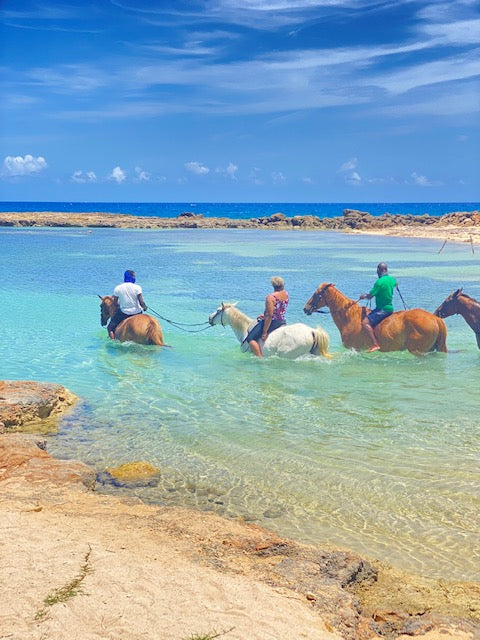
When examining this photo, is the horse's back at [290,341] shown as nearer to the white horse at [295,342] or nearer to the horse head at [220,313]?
the white horse at [295,342]

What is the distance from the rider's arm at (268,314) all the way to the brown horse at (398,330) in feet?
5.78

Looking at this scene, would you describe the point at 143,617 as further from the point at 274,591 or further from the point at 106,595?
the point at 274,591

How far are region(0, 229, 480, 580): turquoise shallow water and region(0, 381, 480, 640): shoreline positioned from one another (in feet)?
2.13

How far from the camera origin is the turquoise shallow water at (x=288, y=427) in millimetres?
6770

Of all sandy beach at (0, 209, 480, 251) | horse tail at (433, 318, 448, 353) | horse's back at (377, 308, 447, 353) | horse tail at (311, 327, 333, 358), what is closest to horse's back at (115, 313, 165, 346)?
horse tail at (311, 327, 333, 358)

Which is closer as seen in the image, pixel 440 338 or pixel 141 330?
pixel 440 338

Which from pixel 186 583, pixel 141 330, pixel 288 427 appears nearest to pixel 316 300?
pixel 141 330

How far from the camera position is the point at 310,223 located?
84.8m

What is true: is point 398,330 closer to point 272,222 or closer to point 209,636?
point 209,636

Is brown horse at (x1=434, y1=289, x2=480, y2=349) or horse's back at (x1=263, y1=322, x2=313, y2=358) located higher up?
brown horse at (x1=434, y1=289, x2=480, y2=349)

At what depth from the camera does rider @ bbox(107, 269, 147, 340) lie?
15188 mm

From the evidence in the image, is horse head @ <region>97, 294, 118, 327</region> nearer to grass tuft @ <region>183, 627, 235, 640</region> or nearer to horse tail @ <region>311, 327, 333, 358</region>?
horse tail @ <region>311, 327, 333, 358</region>

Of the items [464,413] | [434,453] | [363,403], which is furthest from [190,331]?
[434,453]

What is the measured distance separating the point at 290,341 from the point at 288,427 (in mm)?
3943
